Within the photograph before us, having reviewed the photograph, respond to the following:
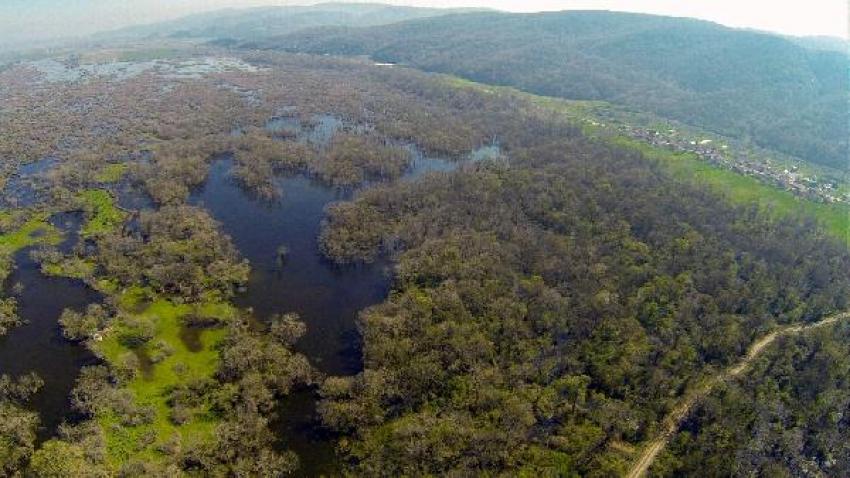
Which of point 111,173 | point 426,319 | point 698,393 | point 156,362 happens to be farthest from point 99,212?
point 698,393

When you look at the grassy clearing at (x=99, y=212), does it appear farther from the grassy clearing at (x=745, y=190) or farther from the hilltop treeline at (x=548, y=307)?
the grassy clearing at (x=745, y=190)

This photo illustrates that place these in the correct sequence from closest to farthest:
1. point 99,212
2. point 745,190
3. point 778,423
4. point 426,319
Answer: point 778,423, point 426,319, point 99,212, point 745,190

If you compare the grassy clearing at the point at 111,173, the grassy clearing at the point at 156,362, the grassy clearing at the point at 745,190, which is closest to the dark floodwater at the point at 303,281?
the grassy clearing at the point at 156,362

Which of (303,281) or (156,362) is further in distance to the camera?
(303,281)

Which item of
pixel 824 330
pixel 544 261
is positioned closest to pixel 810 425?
pixel 824 330

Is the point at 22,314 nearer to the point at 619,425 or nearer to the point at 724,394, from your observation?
the point at 619,425

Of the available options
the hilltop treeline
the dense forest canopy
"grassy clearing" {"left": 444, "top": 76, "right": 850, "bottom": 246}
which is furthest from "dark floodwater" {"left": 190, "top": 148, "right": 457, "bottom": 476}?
"grassy clearing" {"left": 444, "top": 76, "right": 850, "bottom": 246}

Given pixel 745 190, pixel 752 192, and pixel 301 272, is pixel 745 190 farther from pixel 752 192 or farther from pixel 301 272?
pixel 301 272
